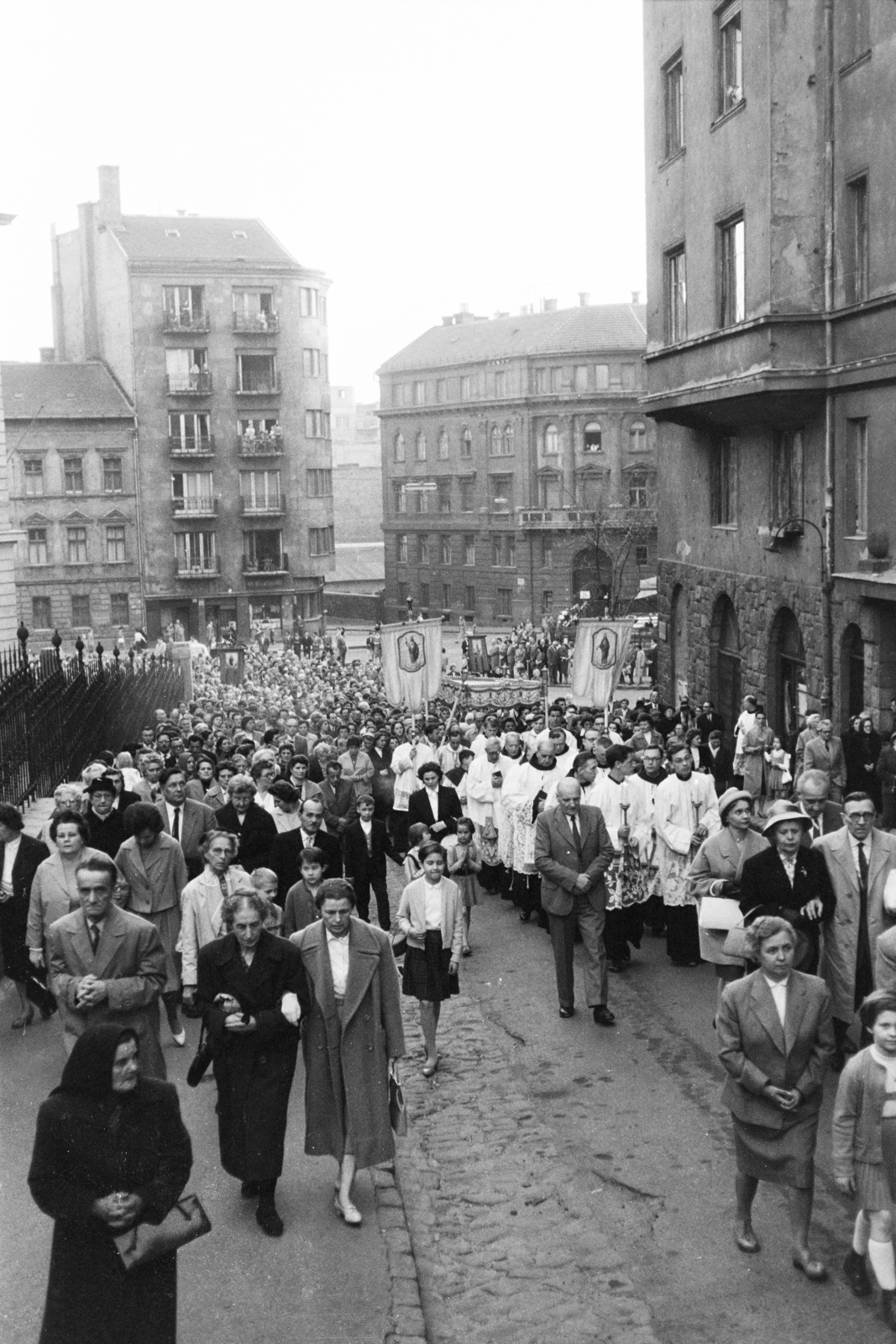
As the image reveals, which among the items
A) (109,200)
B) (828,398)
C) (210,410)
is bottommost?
(828,398)

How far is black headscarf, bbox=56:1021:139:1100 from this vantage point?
213 inches

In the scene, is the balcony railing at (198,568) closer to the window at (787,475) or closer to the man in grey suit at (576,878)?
the window at (787,475)

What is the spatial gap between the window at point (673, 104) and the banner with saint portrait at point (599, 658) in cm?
1061

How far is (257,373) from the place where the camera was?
68562 mm

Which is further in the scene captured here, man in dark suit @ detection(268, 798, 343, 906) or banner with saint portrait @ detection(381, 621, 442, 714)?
banner with saint portrait @ detection(381, 621, 442, 714)

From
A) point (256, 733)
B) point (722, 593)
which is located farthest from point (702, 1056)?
point (722, 593)

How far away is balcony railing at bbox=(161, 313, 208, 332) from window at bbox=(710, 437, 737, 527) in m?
Answer: 41.3

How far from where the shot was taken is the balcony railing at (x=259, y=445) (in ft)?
224

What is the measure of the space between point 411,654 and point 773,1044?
16.8 m

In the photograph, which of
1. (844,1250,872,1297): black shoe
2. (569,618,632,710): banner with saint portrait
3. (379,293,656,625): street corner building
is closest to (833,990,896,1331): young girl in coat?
(844,1250,872,1297): black shoe

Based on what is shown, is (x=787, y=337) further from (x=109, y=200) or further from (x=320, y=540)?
(x=109, y=200)

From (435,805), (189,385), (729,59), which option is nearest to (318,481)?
(189,385)

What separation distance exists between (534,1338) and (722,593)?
22.8 m

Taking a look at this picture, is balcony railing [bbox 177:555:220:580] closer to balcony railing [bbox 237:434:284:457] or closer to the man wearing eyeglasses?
balcony railing [bbox 237:434:284:457]
